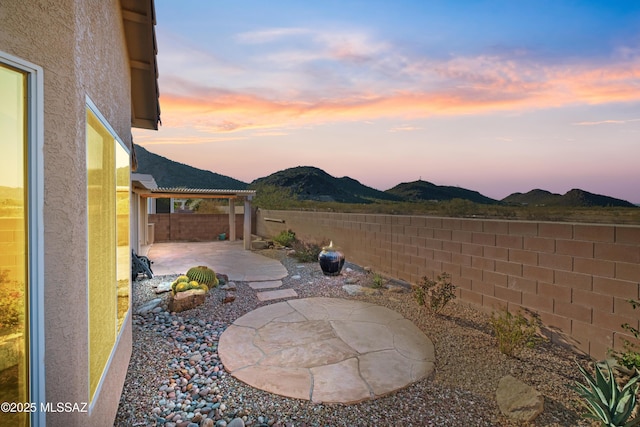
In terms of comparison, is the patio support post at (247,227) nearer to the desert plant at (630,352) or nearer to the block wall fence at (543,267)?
the block wall fence at (543,267)

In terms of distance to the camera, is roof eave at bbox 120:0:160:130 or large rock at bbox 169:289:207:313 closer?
roof eave at bbox 120:0:160:130

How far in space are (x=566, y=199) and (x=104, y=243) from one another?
5.73 metres

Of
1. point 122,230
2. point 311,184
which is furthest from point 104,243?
point 311,184

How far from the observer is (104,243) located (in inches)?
93.3

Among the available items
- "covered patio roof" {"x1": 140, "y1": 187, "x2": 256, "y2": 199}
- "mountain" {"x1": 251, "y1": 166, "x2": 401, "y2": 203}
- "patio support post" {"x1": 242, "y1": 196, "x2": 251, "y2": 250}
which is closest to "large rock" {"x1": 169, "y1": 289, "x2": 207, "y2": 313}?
"patio support post" {"x1": 242, "y1": 196, "x2": 251, "y2": 250}

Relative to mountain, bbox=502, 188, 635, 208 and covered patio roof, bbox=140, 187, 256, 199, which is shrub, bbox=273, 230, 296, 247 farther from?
mountain, bbox=502, 188, 635, 208

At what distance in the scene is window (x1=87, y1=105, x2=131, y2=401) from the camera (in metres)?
1.97

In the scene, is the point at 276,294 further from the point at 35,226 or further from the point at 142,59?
the point at 35,226

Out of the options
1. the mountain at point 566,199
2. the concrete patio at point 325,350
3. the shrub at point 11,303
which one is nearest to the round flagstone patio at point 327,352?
the concrete patio at point 325,350

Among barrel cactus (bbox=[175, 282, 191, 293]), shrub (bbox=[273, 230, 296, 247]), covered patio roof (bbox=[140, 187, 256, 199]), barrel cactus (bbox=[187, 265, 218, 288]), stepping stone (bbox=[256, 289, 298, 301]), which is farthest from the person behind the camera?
covered patio roof (bbox=[140, 187, 256, 199])

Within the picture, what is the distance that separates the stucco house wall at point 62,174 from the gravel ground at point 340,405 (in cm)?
112

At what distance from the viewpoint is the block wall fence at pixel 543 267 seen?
336cm

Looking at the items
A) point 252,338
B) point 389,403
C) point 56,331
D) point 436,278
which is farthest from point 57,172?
point 436,278

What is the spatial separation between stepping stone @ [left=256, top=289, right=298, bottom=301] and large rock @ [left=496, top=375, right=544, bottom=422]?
3.96m
